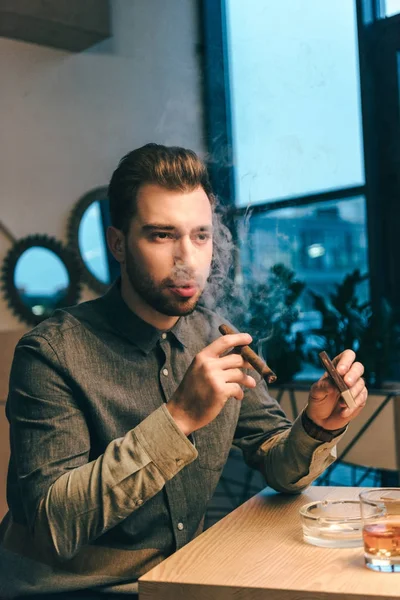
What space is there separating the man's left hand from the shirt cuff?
286mm

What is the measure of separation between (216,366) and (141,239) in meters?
0.50

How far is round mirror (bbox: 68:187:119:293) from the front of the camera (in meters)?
3.05

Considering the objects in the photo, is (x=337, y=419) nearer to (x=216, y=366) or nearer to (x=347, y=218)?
(x=216, y=366)

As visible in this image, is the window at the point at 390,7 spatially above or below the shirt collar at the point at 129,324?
above

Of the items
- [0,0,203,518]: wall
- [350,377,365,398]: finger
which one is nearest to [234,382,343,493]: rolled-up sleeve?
[350,377,365,398]: finger

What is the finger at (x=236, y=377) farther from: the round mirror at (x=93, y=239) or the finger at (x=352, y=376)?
the round mirror at (x=93, y=239)

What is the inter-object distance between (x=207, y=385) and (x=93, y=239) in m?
2.06

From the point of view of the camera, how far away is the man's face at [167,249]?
146 cm

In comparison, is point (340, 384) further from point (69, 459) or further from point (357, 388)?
point (69, 459)

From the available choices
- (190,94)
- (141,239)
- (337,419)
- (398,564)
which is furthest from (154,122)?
(398,564)

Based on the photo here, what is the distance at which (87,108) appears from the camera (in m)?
3.12

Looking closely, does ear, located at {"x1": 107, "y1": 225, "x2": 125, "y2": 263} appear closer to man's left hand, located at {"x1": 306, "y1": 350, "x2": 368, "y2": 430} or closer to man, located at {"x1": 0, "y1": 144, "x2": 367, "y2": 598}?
man, located at {"x1": 0, "y1": 144, "x2": 367, "y2": 598}

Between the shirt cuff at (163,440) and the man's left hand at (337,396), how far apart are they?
0.94ft

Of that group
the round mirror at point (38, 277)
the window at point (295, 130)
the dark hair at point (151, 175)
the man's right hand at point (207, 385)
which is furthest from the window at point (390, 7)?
the man's right hand at point (207, 385)
